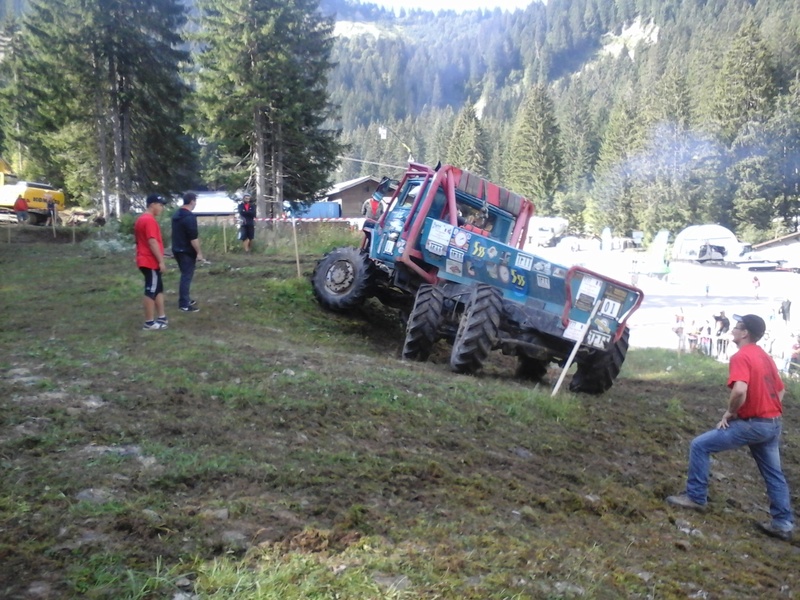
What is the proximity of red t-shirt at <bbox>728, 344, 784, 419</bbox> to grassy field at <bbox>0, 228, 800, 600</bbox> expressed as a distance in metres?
0.97

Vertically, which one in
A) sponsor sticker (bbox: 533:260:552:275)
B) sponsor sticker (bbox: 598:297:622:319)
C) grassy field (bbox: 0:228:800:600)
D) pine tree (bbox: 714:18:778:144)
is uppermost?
pine tree (bbox: 714:18:778:144)

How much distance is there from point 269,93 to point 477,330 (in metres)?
23.1

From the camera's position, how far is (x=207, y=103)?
29.9 m

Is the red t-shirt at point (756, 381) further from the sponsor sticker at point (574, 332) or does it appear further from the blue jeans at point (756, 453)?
the sponsor sticker at point (574, 332)

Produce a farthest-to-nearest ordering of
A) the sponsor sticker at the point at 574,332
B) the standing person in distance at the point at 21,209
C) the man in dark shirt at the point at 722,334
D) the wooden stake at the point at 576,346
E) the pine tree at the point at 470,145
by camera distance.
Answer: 1. the pine tree at the point at 470,145
2. the standing person in distance at the point at 21,209
3. the man in dark shirt at the point at 722,334
4. the sponsor sticker at the point at 574,332
5. the wooden stake at the point at 576,346

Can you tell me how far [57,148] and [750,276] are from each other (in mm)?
33022

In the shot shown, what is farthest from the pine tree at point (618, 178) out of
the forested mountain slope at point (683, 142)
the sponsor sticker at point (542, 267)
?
the sponsor sticker at point (542, 267)

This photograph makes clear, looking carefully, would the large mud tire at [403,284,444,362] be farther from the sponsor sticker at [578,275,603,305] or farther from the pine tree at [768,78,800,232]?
the pine tree at [768,78,800,232]

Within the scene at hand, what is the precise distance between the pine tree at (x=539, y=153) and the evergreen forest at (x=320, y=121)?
A: 0.57 feet

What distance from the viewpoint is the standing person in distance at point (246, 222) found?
63.5 ft

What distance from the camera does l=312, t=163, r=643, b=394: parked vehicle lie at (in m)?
9.25

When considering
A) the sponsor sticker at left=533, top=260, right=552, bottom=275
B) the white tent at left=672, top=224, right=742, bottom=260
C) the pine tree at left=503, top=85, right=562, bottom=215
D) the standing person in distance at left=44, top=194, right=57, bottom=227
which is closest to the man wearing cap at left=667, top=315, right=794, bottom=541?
the sponsor sticker at left=533, top=260, right=552, bottom=275

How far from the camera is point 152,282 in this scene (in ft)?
30.0

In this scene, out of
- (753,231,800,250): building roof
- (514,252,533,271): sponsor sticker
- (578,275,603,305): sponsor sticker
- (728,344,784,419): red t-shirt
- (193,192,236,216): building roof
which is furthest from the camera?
(193,192,236,216): building roof
